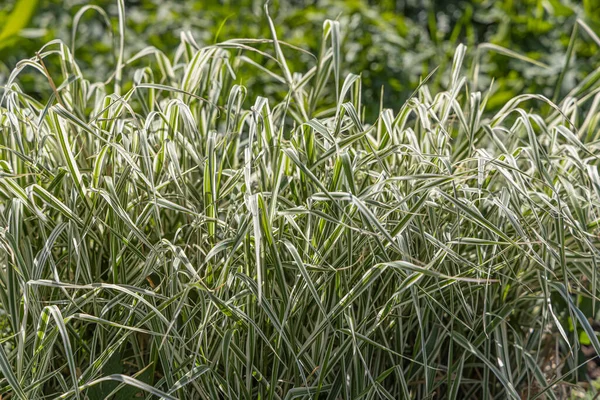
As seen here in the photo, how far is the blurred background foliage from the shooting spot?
3008 millimetres

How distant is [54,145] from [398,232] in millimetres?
770

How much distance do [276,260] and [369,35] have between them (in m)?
2.04

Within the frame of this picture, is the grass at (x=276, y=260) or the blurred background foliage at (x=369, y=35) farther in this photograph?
the blurred background foliage at (x=369, y=35)

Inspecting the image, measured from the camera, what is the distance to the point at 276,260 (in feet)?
4.16

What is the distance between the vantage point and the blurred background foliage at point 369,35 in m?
3.01

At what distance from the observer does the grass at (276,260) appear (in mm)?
1279

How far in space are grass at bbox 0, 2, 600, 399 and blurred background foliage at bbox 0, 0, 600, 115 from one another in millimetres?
1406

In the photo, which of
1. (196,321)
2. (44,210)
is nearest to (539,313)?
(196,321)

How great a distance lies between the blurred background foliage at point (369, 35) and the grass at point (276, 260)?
55.4 inches

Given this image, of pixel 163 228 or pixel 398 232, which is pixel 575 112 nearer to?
pixel 398 232

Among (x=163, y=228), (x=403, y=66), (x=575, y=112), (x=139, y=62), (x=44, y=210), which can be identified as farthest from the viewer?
(x=139, y=62)

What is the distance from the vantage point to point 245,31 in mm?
3084

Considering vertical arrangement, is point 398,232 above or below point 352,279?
above

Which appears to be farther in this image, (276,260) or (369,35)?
(369,35)
